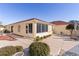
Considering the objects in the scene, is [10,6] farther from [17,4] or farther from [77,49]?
[77,49]

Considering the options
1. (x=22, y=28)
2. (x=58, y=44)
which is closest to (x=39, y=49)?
(x=58, y=44)

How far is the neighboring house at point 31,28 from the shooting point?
143 inches

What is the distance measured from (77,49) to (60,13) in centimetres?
69

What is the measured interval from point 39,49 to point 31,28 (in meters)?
0.40

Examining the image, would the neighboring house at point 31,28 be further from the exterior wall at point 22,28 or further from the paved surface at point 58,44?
the paved surface at point 58,44

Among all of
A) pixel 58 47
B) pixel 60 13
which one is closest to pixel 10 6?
pixel 60 13

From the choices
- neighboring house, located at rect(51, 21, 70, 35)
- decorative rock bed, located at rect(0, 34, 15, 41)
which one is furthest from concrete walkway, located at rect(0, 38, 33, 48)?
neighboring house, located at rect(51, 21, 70, 35)

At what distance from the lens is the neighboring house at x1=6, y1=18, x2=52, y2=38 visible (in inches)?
143

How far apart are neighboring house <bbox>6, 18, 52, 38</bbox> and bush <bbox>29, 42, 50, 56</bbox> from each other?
0.18m

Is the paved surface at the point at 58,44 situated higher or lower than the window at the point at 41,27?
lower

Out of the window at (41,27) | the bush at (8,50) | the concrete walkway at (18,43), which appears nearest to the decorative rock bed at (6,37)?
the concrete walkway at (18,43)

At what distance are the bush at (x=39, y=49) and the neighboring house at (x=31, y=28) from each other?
0.18m

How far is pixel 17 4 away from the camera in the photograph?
3.53 metres

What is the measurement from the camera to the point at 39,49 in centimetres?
357
